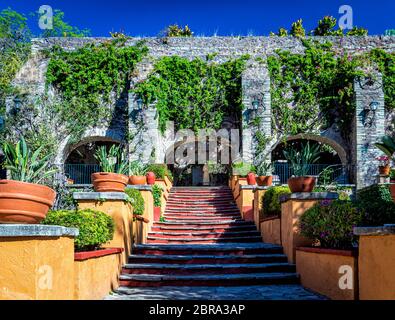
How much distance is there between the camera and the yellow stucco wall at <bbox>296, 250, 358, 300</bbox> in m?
4.96

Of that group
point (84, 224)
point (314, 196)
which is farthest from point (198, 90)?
point (84, 224)

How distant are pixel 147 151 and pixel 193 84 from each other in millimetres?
3553

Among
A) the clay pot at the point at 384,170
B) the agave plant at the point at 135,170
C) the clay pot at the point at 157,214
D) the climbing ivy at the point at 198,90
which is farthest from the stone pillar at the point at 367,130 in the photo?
the clay pot at the point at 157,214

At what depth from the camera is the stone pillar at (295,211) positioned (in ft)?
21.8

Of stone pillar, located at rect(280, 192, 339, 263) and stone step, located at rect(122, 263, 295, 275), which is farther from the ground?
stone pillar, located at rect(280, 192, 339, 263)

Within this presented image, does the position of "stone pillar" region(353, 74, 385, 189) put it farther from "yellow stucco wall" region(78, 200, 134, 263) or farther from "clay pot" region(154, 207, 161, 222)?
"yellow stucco wall" region(78, 200, 134, 263)

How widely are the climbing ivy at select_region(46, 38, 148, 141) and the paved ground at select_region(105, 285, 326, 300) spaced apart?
13005 mm

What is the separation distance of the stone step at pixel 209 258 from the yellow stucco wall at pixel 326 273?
679mm

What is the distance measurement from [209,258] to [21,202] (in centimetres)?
424

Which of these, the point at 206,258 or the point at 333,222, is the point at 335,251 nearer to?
the point at 333,222

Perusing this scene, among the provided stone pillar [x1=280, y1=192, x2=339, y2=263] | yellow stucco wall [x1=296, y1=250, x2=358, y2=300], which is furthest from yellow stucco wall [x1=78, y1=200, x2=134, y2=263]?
yellow stucco wall [x1=296, y1=250, x2=358, y2=300]

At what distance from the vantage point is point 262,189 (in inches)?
387

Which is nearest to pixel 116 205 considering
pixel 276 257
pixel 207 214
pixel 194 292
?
pixel 194 292

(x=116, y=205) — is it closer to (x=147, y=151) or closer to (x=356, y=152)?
(x=147, y=151)
